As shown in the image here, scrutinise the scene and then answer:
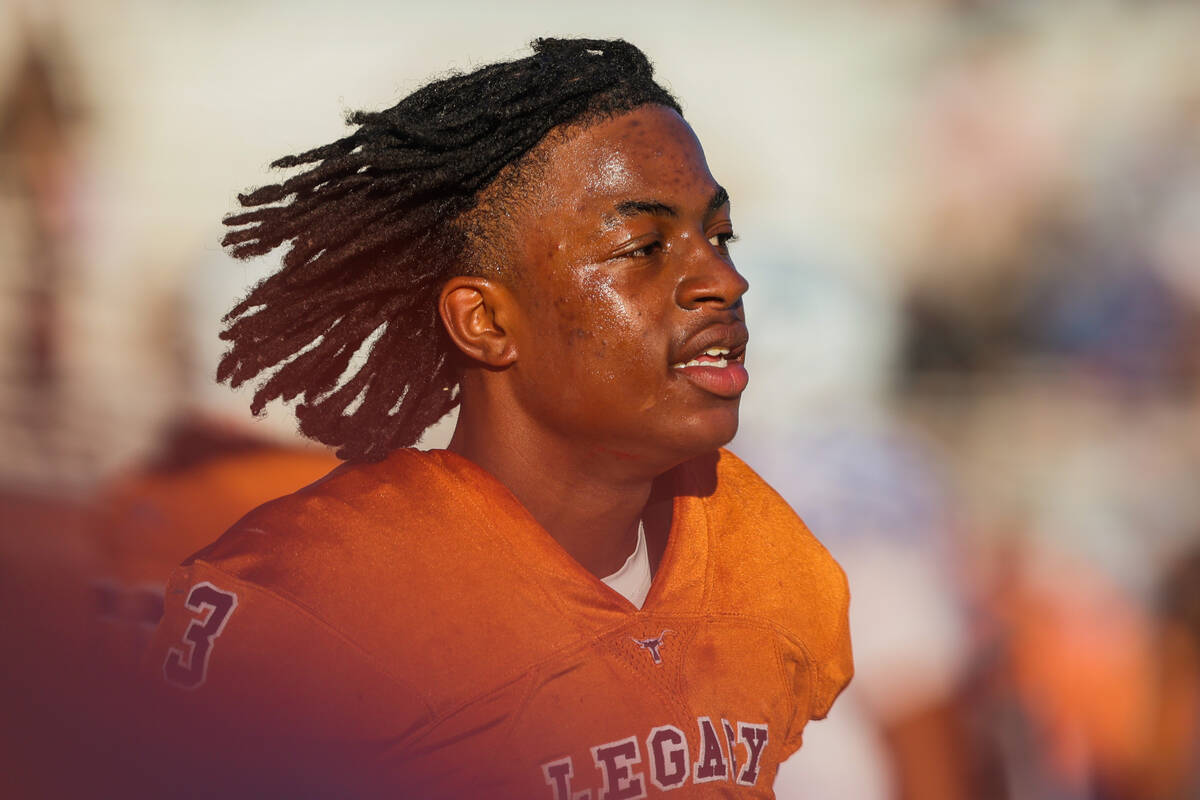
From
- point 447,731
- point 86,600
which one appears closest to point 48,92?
point 86,600

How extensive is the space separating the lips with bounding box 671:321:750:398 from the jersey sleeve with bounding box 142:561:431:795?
2.46ft

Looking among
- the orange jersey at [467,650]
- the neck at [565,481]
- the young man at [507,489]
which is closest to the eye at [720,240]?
the young man at [507,489]

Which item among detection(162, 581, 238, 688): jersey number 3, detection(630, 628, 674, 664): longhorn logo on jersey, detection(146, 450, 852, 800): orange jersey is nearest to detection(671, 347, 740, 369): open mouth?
detection(146, 450, 852, 800): orange jersey

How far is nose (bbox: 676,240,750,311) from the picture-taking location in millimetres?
2016

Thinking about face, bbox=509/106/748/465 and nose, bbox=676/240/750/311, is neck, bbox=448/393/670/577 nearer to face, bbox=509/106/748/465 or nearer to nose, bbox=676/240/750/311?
face, bbox=509/106/748/465

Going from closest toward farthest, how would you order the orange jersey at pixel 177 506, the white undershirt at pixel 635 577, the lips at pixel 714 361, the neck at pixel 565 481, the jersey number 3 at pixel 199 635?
the jersey number 3 at pixel 199 635, the lips at pixel 714 361, the neck at pixel 565 481, the white undershirt at pixel 635 577, the orange jersey at pixel 177 506

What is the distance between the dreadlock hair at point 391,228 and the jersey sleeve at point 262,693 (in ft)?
1.65

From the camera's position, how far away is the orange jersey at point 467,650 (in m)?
1.81

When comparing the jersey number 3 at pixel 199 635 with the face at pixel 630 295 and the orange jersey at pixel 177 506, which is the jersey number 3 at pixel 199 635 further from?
the orange jersey at pixel 177 506

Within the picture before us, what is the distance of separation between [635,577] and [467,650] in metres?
0.52

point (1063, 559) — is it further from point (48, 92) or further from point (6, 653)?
point (48, 92)

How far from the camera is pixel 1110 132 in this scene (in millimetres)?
6793

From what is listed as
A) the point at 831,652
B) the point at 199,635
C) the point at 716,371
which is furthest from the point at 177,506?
the point at 716,371

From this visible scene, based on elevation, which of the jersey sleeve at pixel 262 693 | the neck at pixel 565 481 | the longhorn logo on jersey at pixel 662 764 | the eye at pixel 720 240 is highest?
the eye at pixel 720 240
